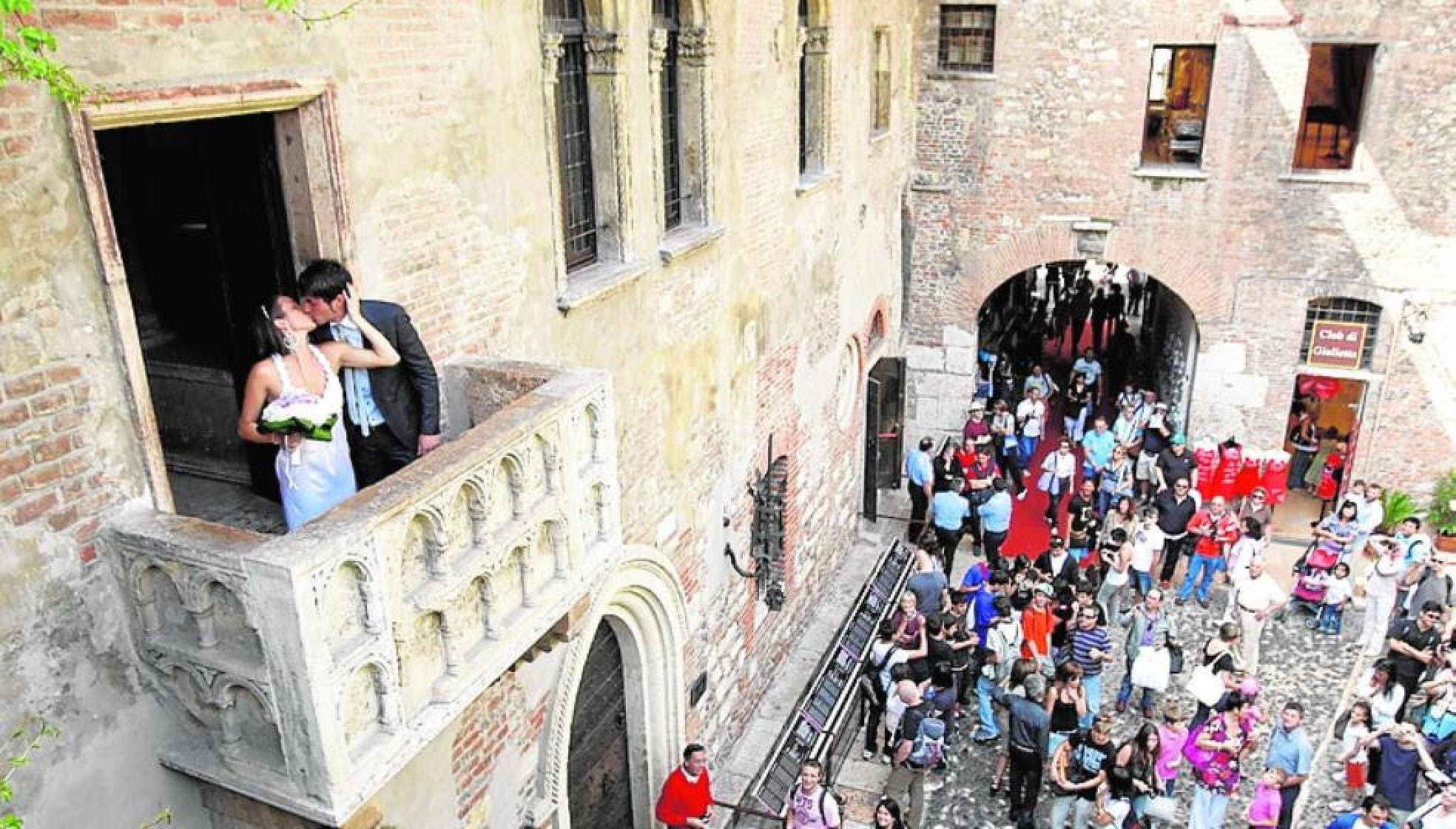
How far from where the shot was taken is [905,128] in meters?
15.4

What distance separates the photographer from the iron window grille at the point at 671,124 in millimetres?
8047

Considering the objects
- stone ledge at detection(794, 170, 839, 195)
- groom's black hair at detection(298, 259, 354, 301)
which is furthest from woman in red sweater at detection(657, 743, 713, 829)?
stone ledge at detection(794, 170, 839, 195)

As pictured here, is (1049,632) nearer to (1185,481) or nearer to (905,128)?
(1185,481)

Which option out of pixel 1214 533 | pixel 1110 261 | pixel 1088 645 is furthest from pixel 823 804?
pixel 1110 261

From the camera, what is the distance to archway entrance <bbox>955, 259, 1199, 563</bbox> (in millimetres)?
14812

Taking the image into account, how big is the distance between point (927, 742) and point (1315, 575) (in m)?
5.69

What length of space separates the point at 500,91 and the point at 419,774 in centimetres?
354

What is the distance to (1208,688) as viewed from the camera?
954 cm

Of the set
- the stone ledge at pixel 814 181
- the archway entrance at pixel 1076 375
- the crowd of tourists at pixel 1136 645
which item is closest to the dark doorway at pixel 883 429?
the crowd of tourists at pixel 1136 645

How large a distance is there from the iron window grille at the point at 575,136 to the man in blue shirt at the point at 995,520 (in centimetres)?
723

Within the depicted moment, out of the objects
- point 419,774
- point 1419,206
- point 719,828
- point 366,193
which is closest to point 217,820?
point 419,774

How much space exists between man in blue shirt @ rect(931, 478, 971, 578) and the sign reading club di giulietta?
5693 mm

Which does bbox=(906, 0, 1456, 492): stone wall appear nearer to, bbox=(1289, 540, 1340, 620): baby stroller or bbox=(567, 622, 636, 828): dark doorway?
bbox=(1289, 540, 1340, 620): baby stroller

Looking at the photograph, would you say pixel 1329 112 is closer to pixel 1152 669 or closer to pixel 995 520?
pixel 995 520
